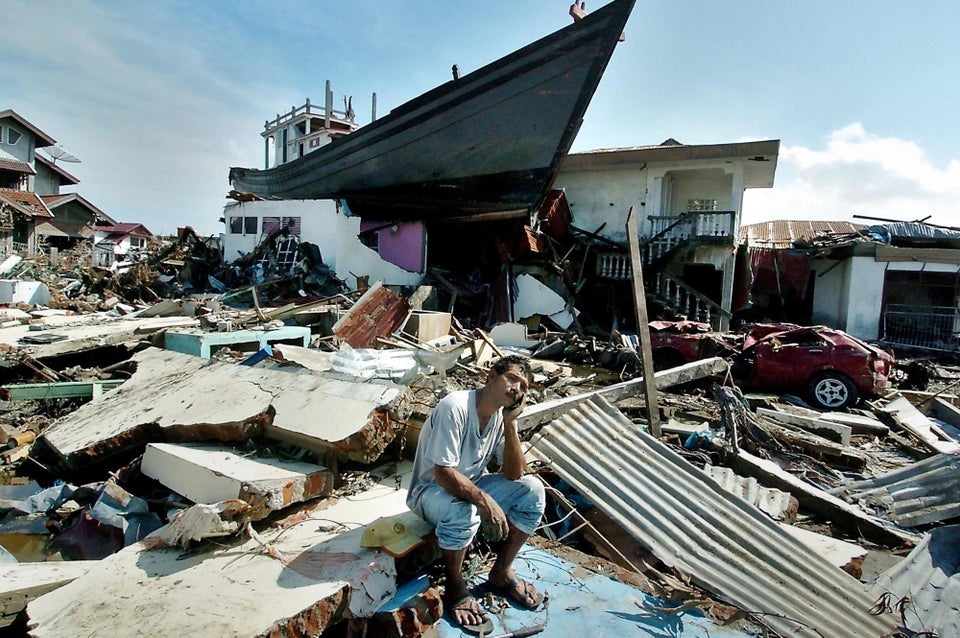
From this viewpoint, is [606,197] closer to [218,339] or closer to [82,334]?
[218,339]

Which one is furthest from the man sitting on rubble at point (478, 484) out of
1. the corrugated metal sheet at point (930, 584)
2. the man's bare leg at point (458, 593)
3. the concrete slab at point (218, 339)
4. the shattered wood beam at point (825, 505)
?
the concrete slab at point (218, 339)

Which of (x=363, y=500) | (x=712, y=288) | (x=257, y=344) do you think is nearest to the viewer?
(x=363, y=500)

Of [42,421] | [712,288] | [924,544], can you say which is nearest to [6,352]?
[42,421]

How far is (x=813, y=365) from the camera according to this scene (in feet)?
26.9

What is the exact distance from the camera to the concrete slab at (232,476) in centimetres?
282

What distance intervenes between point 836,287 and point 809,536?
54.5 feet

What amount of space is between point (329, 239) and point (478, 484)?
16741mm

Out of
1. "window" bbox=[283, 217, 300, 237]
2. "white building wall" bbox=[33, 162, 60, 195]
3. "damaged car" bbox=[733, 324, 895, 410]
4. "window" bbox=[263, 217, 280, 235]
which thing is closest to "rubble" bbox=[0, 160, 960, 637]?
"damaged car" bbox=[733, 324, 895, 410]

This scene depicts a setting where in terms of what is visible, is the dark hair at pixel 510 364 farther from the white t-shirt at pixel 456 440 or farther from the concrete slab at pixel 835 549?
the concrete slab at pixel 835 549

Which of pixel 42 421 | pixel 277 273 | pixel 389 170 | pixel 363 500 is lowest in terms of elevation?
pixel 42 421

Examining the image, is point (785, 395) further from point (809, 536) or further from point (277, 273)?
point (277, 273)

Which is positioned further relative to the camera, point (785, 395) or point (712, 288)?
point (712, 288)

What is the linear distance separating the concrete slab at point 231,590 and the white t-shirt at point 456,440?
45 centimetres

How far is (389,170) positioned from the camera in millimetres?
12383
